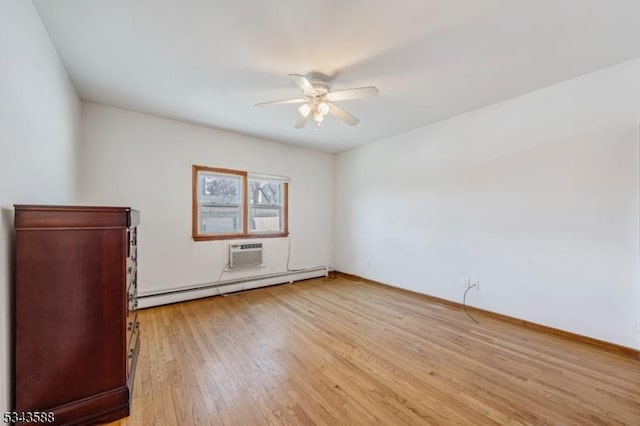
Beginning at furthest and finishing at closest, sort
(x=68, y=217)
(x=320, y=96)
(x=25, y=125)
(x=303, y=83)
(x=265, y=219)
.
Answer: (x=265, y=219) < (x=320, y=96) < (x=303, y=83) < (x=25, y=125) < (x=68, y=217)

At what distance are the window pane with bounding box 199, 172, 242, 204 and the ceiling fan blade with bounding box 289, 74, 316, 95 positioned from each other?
90.1 inches

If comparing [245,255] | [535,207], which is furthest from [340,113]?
[245,255]

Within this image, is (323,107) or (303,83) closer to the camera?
(303,83)

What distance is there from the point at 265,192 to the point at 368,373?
338 centimetres

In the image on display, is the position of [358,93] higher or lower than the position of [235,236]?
higher

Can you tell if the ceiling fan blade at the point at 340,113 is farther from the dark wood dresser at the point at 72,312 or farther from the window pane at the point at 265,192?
the window pane at the point at 265,192

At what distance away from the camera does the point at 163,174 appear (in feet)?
11.7

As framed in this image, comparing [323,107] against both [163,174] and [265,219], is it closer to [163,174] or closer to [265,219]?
[163,174]

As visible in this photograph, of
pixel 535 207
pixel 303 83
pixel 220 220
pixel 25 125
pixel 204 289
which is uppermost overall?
pixel 303 83

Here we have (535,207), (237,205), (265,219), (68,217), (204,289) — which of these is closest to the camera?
(68,217)

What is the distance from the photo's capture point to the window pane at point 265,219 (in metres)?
4.49

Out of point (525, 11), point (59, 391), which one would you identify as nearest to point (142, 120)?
point (59, 391)

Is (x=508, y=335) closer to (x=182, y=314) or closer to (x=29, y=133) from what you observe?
(x=182, y=314)

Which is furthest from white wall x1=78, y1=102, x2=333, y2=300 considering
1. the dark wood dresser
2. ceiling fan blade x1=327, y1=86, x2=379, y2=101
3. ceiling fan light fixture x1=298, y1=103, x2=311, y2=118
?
ceiling fan blade x1=327, y1=86, x2=379, y2=101
